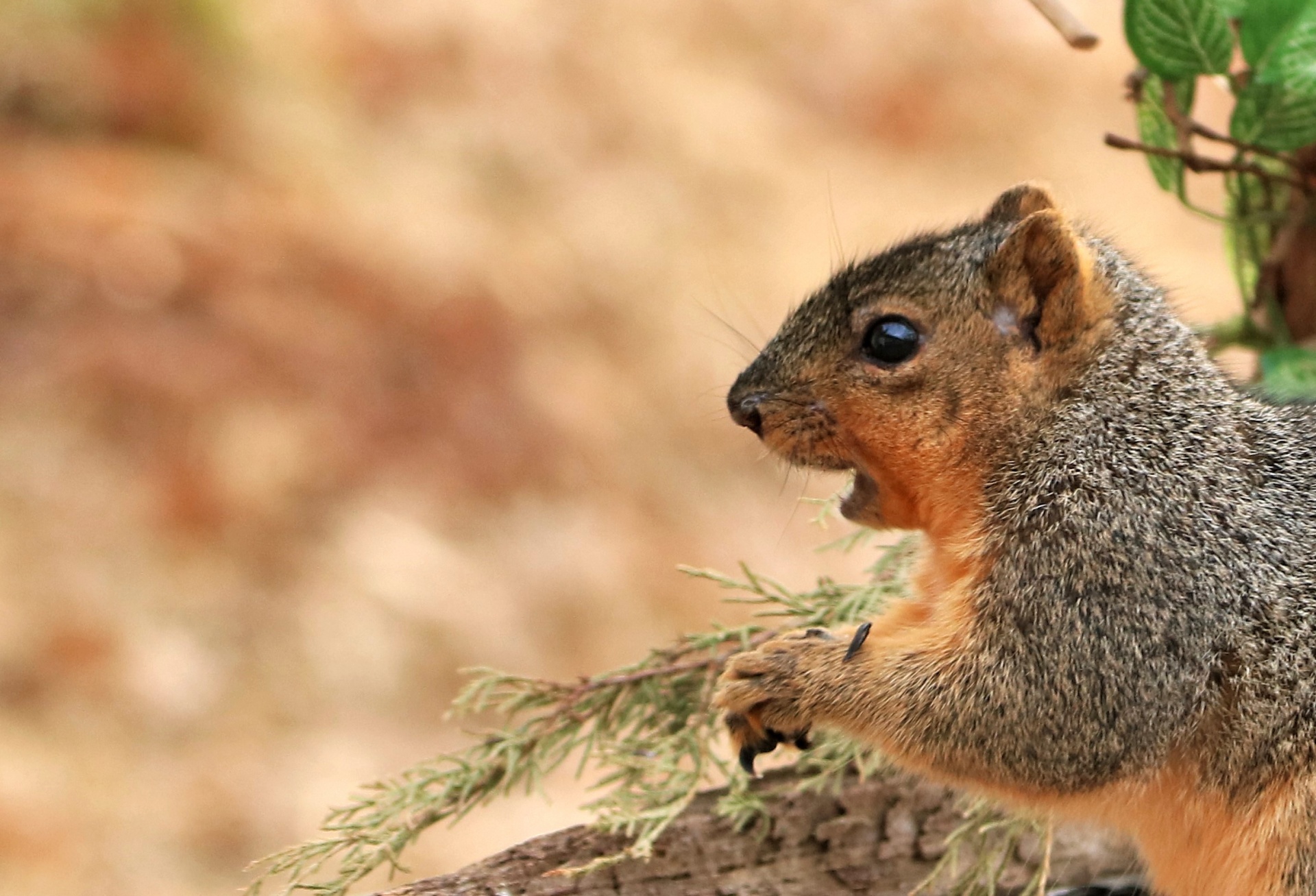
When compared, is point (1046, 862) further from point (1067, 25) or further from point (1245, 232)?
point (1245, 232)

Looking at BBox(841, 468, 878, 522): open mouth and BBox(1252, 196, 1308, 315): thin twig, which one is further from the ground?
BBox(1252, 196, 1308, 315): thin twig

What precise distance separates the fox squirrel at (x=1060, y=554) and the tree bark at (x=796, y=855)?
24 cm

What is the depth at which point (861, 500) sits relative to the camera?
200cm

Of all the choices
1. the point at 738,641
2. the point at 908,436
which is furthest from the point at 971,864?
the point at 908,436

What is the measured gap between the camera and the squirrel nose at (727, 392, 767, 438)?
196 cm

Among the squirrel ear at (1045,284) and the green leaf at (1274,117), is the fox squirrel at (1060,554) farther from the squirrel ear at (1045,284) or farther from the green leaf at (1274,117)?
the green leaf at (1274,117)

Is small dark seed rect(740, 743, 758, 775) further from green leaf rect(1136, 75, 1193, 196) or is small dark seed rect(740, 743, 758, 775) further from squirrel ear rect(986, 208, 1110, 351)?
green leaf rect(1136, 75, 1193, 196)

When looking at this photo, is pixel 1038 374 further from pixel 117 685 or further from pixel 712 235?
pixel 712 235

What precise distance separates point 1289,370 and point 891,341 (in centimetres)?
103

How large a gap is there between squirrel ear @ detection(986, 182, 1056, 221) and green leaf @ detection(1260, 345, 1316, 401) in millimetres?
602

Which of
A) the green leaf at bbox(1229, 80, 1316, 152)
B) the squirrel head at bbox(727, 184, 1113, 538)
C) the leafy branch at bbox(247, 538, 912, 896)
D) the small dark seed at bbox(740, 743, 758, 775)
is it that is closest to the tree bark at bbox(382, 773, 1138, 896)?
the leafy branch at bbox(247, 538, 912, 896)

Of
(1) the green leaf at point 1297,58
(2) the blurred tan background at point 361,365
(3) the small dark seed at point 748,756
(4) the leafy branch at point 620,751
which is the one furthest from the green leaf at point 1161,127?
(2) the blurred tan background at point 361,365

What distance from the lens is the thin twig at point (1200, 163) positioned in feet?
7.36

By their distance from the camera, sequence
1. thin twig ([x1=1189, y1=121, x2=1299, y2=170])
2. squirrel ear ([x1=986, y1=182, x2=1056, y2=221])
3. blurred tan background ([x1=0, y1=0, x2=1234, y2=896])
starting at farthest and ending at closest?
blurred tan background ([x1=0, y1=0, x2=1234, y2=896]) → thin twig ([x1=1189, y1=121, x2=1299, y2=170]) → squirrel ear ([x1=986, y1=182, x2=1056, y2=221])
